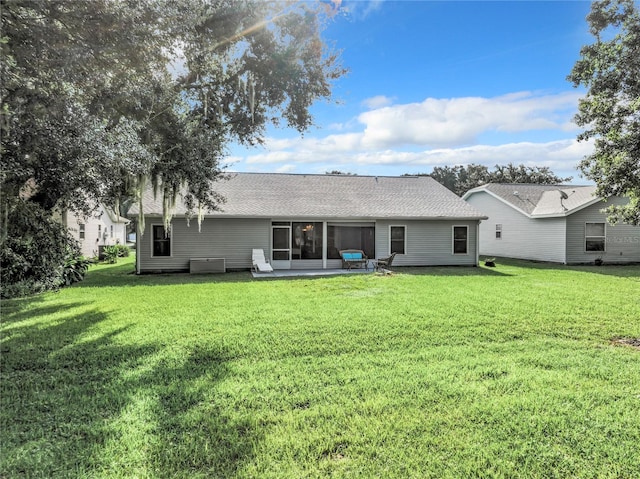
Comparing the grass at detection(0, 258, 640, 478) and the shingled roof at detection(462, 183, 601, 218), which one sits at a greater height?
the shingled roof at detection(462, 183, 601, 218)

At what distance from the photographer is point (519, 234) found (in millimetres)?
20234

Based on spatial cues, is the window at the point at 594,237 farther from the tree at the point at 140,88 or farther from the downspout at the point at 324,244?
the tree at the point at 140,88

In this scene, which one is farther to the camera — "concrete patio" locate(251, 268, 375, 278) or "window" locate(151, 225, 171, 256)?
"window" locate(151, 225, 171, 256)

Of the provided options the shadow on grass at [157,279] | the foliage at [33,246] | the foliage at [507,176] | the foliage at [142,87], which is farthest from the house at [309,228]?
the foliage at [507,176]

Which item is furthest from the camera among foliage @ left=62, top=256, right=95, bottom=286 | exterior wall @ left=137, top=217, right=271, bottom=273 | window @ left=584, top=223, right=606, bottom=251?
window @ left=584, top=223, right=606, bottom=251

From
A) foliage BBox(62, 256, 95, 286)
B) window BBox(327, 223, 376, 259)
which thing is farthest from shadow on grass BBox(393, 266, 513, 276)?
foliage BBox(62, 256, 95, 286)

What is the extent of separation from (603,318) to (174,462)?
7671 millimetres

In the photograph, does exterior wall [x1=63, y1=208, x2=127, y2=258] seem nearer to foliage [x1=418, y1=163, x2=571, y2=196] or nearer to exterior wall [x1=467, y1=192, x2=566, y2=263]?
exterior wall [x1=467, y1=192, x2=566, y2=263]

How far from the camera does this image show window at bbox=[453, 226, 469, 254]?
16.6 m

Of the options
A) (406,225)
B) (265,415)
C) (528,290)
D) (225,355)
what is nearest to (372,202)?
(406,225)

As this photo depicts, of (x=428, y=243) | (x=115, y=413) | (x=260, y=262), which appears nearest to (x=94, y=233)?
(x=260, y=262)

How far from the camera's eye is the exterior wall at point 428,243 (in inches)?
632

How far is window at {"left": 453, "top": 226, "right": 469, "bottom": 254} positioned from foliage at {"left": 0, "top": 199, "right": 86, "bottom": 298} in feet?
48.6

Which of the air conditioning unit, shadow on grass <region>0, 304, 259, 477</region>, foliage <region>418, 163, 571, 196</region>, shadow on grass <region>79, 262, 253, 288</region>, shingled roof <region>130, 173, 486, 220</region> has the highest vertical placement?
foliage <region>418, 163, 571, 196</region>
